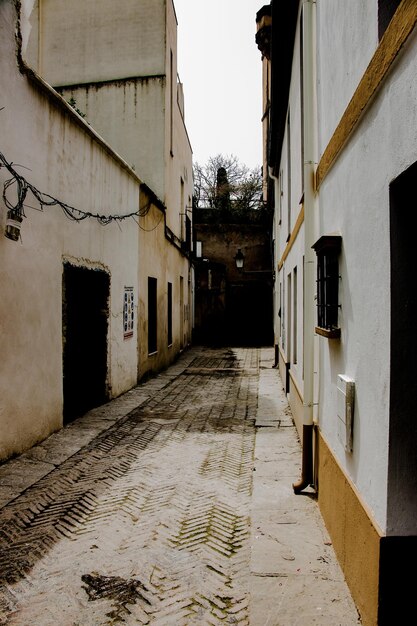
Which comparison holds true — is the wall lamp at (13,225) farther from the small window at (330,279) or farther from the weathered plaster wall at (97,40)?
the weathered plaster wall at (97,40)

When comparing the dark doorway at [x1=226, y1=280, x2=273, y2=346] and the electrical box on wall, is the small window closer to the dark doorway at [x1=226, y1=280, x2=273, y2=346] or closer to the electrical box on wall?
the electrical box on wall

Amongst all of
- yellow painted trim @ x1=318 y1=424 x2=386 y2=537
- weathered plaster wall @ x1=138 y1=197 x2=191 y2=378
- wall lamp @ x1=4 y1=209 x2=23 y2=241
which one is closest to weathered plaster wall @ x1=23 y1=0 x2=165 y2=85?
weathered plaster wall @ x1=138 y1=197 x2=191 y2=378

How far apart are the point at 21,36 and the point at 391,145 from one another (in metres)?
5.30

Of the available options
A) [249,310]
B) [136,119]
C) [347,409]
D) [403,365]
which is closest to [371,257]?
[403,365]

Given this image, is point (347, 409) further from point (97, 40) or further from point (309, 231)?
point (97, 40)

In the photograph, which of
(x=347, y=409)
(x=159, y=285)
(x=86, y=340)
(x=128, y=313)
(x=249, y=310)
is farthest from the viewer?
(x=249, y=310)

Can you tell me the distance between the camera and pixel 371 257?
2.91 m

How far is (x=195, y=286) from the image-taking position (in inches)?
1007

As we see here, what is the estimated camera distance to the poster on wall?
34.9 feet

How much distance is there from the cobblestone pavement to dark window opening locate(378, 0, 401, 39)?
11.1ft

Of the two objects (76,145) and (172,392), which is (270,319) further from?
(76,145)

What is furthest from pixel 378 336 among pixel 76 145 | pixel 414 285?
pixel 76 145

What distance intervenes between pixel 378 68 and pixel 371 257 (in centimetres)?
100

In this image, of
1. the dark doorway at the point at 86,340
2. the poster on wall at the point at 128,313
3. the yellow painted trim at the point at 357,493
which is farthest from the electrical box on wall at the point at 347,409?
the poster on wall at the point at 128,313
